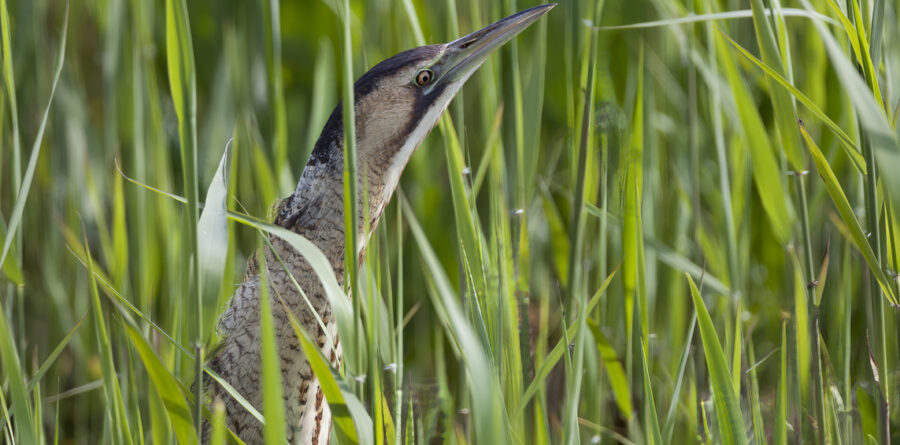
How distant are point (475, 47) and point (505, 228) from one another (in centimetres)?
27

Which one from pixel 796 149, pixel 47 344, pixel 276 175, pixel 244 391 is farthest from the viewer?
pixel 47 344

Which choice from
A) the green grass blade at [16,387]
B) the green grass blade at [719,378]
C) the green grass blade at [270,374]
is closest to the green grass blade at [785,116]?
the green grass blade at [719,378]

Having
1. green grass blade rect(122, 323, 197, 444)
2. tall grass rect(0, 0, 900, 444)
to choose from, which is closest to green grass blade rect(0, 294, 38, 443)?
tall grass rect(0, 0, 900, 444)

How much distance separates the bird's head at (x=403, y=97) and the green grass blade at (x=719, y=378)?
1.53 feet

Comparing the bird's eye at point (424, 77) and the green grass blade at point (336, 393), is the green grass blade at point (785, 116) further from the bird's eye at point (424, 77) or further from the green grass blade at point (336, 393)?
the green grass blade at point (336, 393)

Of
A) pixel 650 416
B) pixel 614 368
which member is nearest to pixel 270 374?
pixel 650 416

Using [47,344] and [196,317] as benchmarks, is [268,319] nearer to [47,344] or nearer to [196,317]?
[196,317]

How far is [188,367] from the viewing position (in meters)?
1.10

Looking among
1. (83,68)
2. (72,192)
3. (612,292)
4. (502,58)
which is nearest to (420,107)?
(502,58)

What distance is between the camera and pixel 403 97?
1.25m

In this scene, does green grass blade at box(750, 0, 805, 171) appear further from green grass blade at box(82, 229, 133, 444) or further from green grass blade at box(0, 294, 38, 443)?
green grass blade at box(0, 294, 38, 443)

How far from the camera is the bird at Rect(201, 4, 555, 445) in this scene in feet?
3.74

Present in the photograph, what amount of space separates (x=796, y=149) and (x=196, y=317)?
0.69 metres

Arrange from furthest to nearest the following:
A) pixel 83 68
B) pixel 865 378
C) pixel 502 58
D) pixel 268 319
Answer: pixel 83 68 → pixel 865 378 → pixel 502 58 → pixel 268 319
